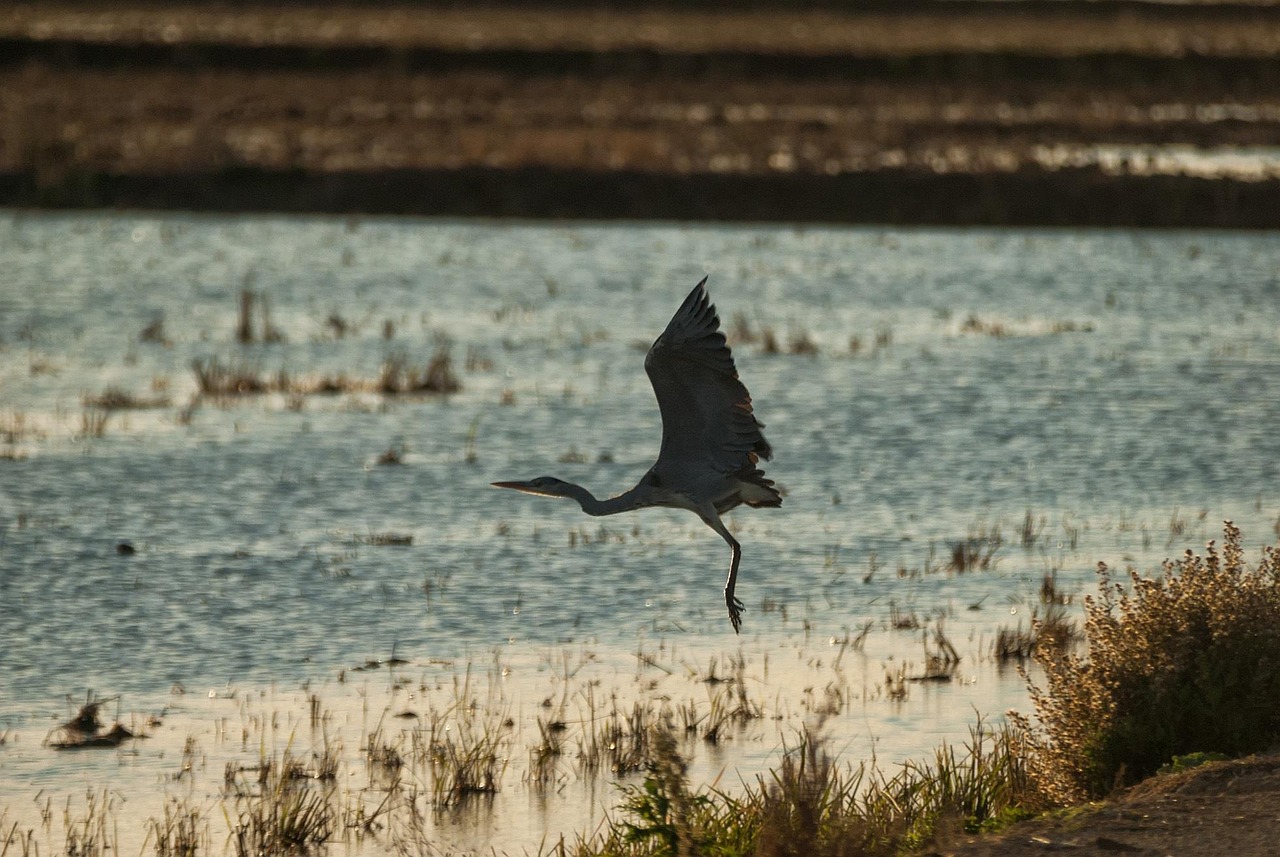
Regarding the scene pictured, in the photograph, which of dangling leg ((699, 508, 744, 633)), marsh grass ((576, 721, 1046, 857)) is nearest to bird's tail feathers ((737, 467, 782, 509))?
dangling leg ((699, 508, 744, 633))

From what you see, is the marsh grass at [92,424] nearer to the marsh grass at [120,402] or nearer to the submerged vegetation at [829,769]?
the marsh grass at [120,402]

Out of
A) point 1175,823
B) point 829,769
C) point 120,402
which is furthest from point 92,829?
point 120,402

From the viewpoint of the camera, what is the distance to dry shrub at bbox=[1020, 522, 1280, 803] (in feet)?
24.7

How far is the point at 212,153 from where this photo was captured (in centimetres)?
3269

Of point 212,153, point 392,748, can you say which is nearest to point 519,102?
point 212,153

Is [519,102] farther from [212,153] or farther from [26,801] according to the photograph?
[26,801]

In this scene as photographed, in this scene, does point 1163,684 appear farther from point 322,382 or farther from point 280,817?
point 322,382

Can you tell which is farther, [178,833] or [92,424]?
[92,424]

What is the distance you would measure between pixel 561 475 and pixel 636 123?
25073 millimetres

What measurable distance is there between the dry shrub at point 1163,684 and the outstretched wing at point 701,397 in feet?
5.29

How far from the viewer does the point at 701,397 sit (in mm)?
8328

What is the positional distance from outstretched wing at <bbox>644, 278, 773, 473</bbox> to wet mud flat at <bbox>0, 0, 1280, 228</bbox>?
22019mm

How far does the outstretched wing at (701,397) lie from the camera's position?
8023 millimetres

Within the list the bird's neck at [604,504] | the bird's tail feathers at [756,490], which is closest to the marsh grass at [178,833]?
the bird's neck at [604,504]
